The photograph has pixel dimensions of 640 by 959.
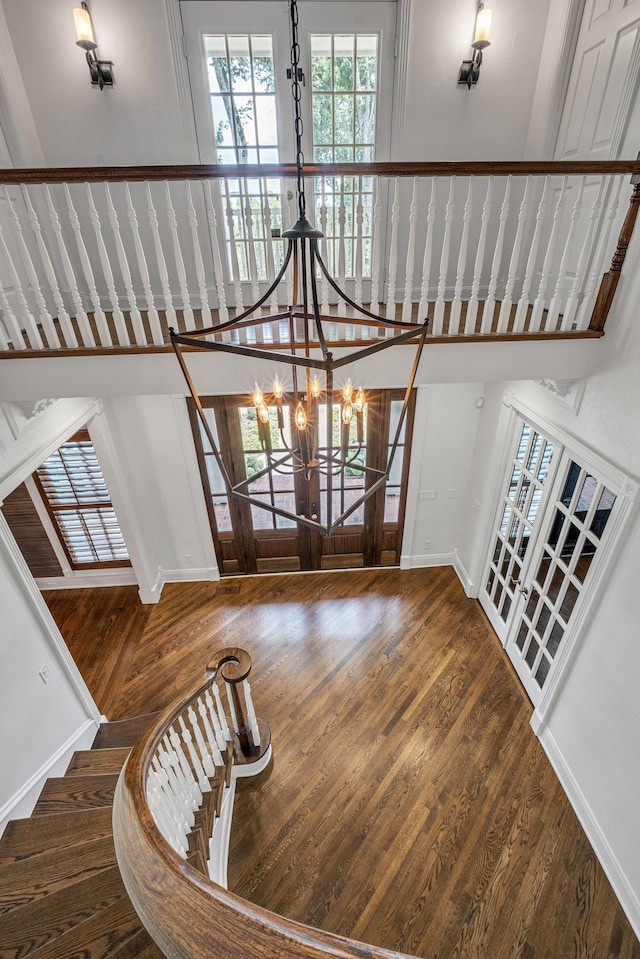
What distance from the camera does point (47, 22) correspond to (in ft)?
9.44

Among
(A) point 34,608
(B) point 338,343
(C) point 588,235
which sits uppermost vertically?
(C) point 588,235

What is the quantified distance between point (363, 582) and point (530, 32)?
4677mm

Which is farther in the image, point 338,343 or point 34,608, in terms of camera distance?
point 34,608

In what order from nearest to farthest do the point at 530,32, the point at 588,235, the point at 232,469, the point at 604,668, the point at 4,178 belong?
the point at 4,178, the point at 588,235, the point at 604,668, the point at 530,32, the point at 232,469

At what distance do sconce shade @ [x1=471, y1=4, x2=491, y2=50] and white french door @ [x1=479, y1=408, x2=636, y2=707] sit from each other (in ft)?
8.56

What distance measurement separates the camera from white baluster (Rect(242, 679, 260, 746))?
106 inches

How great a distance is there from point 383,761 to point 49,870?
2.04 metres

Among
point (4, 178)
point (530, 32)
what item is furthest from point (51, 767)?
point (530, 32)

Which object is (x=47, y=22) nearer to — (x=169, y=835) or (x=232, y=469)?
(x=232, y=469)

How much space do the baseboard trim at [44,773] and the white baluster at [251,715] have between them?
126 cm

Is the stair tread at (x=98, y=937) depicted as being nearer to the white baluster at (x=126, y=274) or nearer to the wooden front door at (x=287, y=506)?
the white baluster at (x=126, y=274)

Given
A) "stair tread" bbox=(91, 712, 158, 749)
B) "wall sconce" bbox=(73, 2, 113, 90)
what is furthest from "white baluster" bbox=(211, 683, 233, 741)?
"wall sconce" bbox=(73, 2, 113, 90)

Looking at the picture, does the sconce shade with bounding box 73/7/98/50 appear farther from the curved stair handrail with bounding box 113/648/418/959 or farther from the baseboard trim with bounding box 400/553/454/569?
the baseboard trim with bounding box 400/553/454/569

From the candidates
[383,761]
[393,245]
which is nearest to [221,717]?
[383,761]
